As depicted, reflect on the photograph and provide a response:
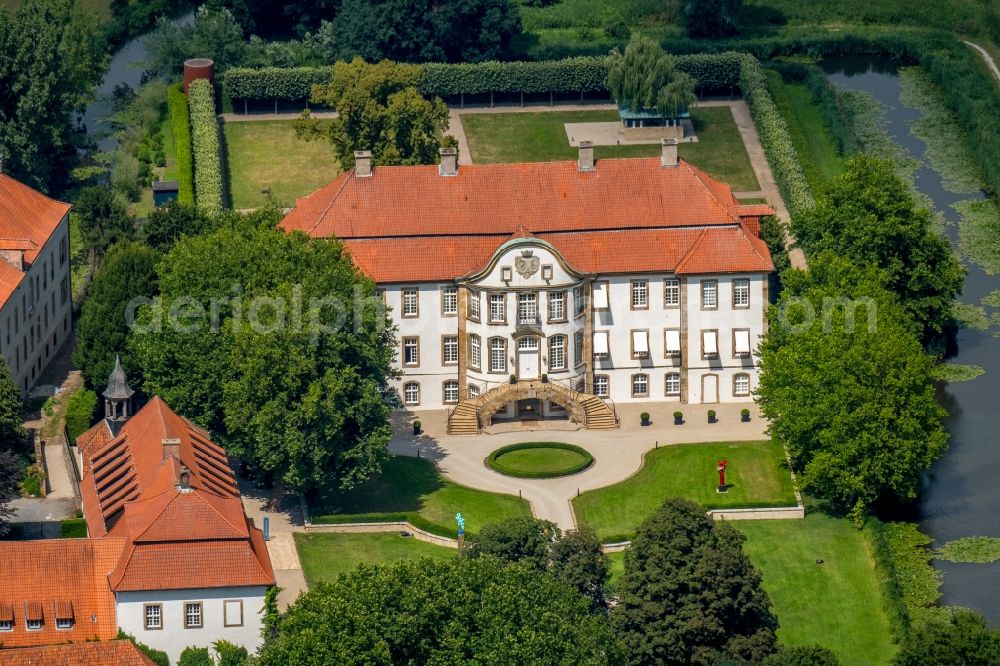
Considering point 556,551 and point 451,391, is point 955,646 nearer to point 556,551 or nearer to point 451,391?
point 556,551

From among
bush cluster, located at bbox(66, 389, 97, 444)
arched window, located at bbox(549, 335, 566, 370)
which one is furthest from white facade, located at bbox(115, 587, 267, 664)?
arched window, located at bbox(549, 335, 566, 370)

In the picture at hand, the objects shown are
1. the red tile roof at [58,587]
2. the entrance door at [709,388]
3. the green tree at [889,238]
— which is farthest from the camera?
the green tree at [889,238]

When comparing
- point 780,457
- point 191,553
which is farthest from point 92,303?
point 780,457

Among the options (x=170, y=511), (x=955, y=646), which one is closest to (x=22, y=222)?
(x=170, y=511)

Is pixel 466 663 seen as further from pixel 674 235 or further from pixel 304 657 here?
pixel 674 235

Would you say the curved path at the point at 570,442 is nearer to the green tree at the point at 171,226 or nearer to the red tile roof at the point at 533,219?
the red tile roof at the point at 533,219

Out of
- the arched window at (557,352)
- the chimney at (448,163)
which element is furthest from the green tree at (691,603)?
the chimney at (448,163)
